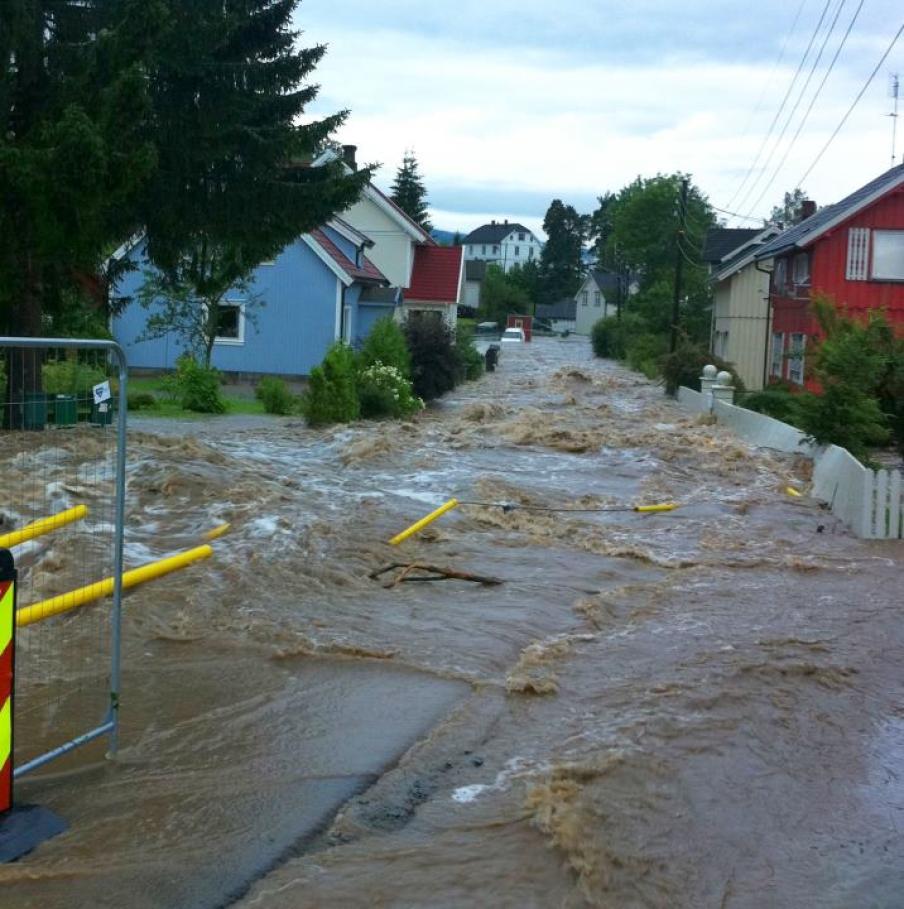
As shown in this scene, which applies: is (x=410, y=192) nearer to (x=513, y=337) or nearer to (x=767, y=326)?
(x=513, y=337)

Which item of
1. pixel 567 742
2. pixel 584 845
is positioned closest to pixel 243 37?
pixel 567 742

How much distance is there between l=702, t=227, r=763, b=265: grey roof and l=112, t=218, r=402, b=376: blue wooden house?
86.6 ft

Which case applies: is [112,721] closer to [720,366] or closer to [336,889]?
[336,889]

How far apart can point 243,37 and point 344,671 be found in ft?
40.9

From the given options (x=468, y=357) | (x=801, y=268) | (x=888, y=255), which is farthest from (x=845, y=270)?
(x=468, y=357)

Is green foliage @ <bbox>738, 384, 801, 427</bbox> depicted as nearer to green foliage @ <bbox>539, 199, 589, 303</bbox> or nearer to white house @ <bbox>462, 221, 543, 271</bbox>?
green foliage @ <bbox>539, 199, 589, 303</bbox>

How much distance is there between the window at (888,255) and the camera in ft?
101

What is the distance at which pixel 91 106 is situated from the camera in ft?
47.8

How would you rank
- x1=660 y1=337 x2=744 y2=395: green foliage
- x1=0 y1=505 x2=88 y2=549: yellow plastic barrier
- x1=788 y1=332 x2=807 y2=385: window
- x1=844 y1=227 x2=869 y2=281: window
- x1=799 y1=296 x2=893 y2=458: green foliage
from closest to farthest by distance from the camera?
x1=0 y1=505 x2=88 y2=549: yellow plastic barrier < x1=799 y1=296 x2=893 y2=458: green foliage < x1=844 y1=227 x2=869 y2=281: window < x1=788 y1=332 x2=807 y2=385: window < x1=660 y1=337 x2=744 y2=395: green foliage

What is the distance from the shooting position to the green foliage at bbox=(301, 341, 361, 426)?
24.5 m

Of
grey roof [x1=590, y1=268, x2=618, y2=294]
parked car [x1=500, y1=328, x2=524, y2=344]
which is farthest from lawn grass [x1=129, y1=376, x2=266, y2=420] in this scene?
grey roof [x1=590, y1=268, x2=618, y2=294]

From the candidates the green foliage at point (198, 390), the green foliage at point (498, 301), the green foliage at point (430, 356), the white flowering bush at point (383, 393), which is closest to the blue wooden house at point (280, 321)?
the green foliage at point (430, 356)

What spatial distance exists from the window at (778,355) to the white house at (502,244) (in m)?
149

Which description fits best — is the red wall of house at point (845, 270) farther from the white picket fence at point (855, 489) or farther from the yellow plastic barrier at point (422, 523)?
the yellow plastic barrier at point (422, 523)
